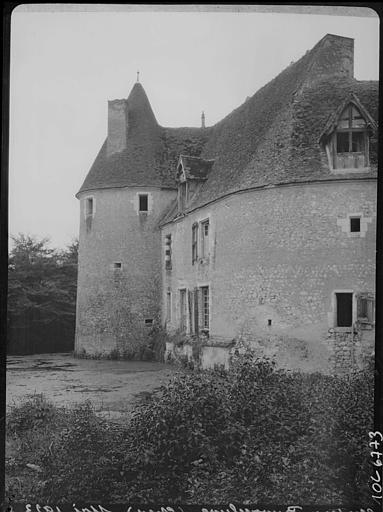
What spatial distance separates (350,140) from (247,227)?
9.68 feet

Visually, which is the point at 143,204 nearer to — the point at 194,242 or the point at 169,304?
the point at 194,242

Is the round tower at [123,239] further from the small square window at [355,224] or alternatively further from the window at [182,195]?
the small square window at [355,224]

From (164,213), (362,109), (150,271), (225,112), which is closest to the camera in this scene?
(225,112)

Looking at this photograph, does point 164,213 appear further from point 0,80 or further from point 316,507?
point 316,507

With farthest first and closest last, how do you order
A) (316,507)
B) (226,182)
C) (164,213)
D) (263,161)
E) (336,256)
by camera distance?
(164,213), (226,182), (263,161), (336,256), (316,507)

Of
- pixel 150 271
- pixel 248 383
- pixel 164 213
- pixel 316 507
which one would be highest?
pixel 164 213

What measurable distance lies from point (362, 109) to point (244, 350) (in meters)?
5.68

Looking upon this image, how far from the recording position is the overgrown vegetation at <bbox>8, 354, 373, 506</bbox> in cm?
665

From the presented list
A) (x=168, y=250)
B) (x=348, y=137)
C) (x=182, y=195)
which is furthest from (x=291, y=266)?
(x=182, y=195)

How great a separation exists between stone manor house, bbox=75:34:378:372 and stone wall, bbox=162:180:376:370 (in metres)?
0.03

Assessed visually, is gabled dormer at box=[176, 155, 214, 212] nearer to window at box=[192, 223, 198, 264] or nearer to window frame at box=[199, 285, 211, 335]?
window at box=[192, 223, 198, 264]

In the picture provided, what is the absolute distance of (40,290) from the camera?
9.07m

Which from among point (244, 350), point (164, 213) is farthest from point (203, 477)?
point (164, 213)

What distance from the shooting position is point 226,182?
43.9ft
